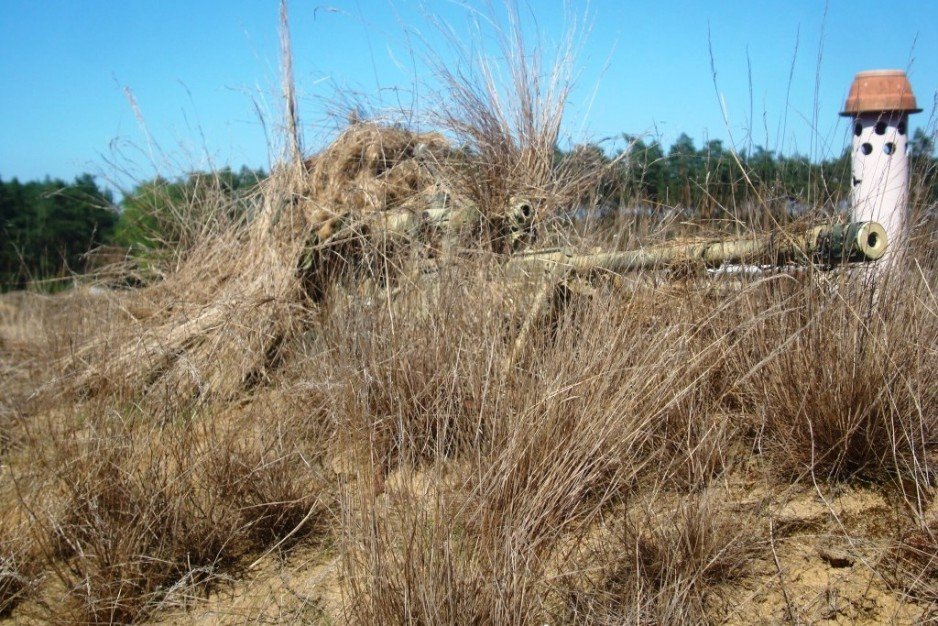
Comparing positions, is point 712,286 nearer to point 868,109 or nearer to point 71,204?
point 868,109

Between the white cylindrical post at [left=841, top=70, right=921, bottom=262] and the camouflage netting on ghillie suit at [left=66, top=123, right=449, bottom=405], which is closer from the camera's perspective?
the white cylindrical post at [left=841, top=70, right=921, bottom=262]

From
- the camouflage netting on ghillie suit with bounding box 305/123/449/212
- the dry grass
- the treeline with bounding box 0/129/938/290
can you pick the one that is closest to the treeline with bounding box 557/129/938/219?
the treeline with bounding box 0/129/938/290

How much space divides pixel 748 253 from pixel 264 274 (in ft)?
9.59

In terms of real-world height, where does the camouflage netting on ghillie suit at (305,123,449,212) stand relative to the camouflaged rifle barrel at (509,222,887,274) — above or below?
above

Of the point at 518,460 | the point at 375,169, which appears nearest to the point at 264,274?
the point at 375,169

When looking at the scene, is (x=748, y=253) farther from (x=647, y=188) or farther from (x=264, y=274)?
(x=264, y=274)

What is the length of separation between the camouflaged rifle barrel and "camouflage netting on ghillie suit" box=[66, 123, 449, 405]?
1.26 meters

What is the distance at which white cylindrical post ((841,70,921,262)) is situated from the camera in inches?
143

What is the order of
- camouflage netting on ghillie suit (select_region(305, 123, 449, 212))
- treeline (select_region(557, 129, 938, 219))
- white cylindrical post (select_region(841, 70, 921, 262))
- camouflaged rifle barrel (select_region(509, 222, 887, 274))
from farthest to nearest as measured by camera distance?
camouflage netting on ghillie suit (select_region(305, 123, 449, 212)) < white cylindrical post (select_region(841, 70, 921, 262)) < treeline (select_region(557, 129, 938, 219)) < camouflaged rifle barrel (select_region(509, 222, 887, 274))

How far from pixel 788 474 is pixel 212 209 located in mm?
4380

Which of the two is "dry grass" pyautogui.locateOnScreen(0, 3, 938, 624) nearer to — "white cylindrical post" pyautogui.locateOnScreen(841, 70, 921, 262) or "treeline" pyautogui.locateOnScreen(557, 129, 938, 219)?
"treeline" pyautogui.locateOnScreen(557, 129, 938, 219)

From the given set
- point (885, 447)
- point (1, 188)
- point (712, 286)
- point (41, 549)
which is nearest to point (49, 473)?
point (41, 549)

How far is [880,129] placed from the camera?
12.4 ft

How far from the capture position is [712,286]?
311cm
